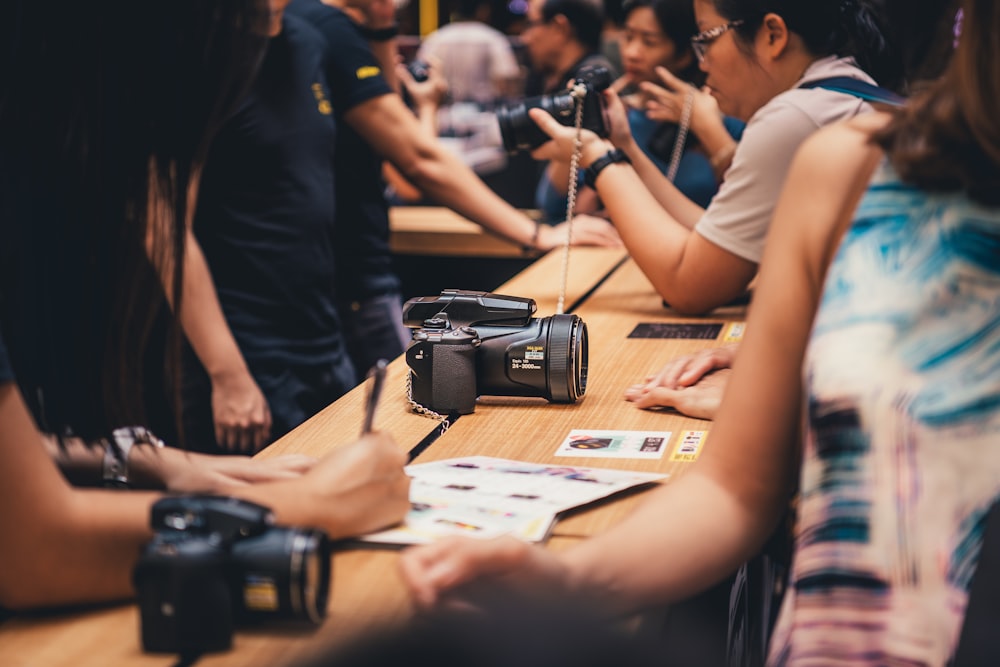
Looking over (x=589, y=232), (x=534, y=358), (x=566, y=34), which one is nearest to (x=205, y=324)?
(x=534, y=358)

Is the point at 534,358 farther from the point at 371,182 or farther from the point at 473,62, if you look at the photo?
the point at 473,62

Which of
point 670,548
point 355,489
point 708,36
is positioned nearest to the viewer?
point 670,548

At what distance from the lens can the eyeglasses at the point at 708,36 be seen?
2028 mm

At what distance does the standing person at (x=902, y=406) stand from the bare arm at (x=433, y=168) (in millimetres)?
1904

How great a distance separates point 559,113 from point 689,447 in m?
1.12

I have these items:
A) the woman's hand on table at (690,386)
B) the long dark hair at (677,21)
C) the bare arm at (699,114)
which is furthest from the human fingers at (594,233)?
the woman's hand on table at (690,386)


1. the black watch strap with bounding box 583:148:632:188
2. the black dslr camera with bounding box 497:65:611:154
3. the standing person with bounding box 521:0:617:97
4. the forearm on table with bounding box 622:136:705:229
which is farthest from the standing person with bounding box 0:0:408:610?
the standing person with bounding box 521:0:617:97

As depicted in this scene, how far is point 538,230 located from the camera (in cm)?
299

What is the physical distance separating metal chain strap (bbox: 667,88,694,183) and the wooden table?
309 mm

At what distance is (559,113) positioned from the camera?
7.95ft

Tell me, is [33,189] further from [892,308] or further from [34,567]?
[892,308]

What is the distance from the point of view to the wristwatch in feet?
4.01

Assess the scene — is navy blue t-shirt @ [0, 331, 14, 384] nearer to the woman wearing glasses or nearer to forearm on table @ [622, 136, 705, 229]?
the woman wearing glasses

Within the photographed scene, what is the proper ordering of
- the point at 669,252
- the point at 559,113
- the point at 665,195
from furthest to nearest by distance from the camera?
the point at 665,195 < the point at 559,113 < the point at 669,252
